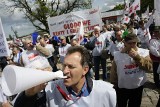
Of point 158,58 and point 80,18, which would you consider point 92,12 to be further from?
point 158,58

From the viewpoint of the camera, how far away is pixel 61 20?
9.41 m

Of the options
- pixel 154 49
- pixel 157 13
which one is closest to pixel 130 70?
pixel 157 13

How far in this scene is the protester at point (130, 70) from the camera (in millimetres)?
4168

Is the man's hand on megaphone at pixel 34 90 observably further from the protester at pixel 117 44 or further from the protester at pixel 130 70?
the protester at pixel 117 44

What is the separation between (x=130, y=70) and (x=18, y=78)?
279 cm

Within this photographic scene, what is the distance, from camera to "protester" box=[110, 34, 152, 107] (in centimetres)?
417

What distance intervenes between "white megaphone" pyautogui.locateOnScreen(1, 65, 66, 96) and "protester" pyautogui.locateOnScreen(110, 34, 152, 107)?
2.39 m

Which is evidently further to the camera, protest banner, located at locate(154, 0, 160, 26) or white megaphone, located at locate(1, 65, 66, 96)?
protest banner, located at locate(154, 0, 160, 26)

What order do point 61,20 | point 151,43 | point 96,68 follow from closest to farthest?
point 151,43, point 96,68, point 61,20

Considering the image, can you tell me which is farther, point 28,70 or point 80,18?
point 80,18

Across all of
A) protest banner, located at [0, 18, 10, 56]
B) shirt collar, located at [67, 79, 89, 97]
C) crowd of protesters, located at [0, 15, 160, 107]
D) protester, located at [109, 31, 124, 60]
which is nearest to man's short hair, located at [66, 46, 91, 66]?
crowd of protesters, located at [0, 15, 160, 107]

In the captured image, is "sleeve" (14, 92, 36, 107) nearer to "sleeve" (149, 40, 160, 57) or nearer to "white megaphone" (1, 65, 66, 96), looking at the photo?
"white megaphone" (1, 65, 66, 96)

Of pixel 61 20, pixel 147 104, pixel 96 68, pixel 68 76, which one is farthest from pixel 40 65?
pixel 61 20

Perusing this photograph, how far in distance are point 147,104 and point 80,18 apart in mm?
3903
